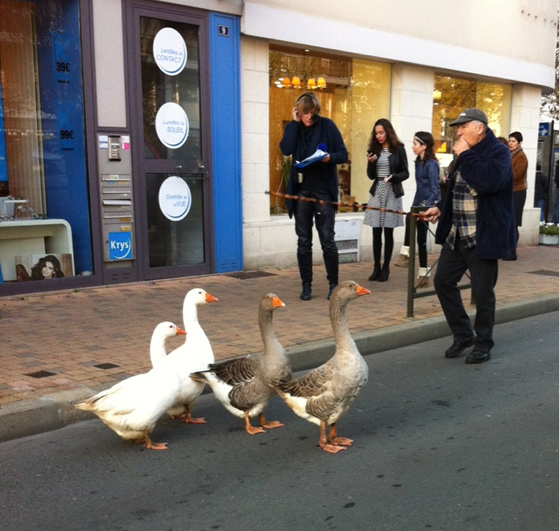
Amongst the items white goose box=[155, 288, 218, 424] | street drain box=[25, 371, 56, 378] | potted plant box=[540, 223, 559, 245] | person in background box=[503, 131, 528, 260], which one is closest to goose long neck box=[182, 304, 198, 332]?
white goose box=[155, 288, 218, 424]

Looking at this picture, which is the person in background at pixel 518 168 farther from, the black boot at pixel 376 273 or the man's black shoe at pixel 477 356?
the man's black shoe at pixel 477 356

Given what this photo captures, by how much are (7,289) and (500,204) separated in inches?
224

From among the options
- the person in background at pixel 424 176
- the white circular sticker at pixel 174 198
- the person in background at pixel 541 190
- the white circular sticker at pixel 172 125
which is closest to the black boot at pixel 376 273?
the person in background at pixel 424 176

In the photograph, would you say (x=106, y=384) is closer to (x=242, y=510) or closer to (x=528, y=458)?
(x=242, y=510)

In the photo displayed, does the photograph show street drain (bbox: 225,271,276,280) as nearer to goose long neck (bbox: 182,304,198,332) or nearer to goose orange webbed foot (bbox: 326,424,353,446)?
goose long neck (bbox: 182,304,198,332)

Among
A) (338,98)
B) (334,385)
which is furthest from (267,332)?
(338,98)

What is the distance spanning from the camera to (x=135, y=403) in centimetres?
374

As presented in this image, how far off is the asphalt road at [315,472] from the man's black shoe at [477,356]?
70cm

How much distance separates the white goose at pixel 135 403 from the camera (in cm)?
375

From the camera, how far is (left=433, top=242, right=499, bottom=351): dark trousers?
5.59m

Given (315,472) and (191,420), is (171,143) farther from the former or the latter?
(315,472)

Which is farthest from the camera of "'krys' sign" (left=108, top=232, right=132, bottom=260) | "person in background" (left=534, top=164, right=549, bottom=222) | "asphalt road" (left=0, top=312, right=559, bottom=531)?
"person in background" (left=534, top=164, right=549, bottom=222)

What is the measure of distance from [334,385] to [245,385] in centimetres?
61

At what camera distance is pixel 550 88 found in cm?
1498
